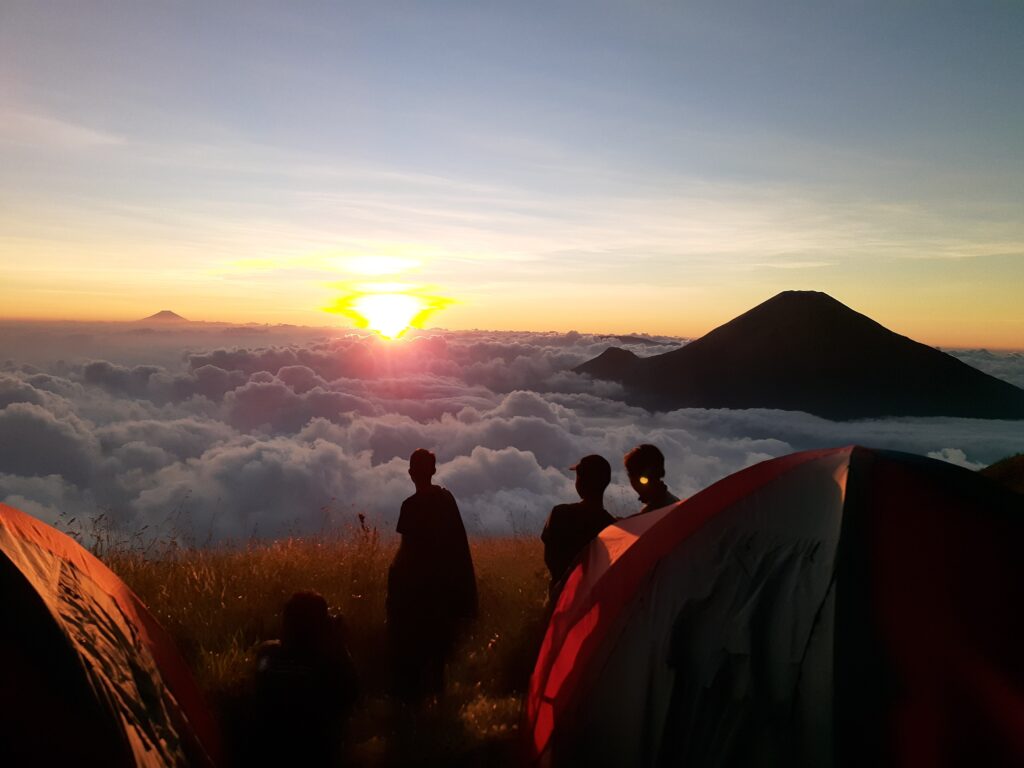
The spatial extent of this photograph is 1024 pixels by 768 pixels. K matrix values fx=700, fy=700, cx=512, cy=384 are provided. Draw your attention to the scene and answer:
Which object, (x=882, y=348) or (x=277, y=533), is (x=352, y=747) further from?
(x=882, y=348)

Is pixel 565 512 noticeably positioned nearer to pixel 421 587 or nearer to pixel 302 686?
pixel 421 587

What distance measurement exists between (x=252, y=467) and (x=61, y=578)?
466 feet

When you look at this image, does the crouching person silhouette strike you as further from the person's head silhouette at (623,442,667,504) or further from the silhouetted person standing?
the person's head silhouette at (623,442,667,504)

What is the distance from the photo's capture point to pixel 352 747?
5113mm

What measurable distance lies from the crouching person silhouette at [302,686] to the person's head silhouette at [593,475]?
2.20 m

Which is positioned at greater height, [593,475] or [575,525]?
[593,475]

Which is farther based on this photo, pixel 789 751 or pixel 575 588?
pixel 575 588

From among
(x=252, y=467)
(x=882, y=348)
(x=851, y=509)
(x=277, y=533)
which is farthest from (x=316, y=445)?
(x=851, y=509)

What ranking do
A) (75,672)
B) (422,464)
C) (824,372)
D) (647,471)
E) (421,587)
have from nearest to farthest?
1. (75,672)
2. (647,471)
3. (422,464)
4. (421,587)
5. (824,372)

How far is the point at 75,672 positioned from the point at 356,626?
13.2ft

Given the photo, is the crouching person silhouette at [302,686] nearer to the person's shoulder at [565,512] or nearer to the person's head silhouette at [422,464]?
the person's head silhouette at [422,464]

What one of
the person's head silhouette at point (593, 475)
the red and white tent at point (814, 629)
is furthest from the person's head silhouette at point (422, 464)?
the red and white tent at point (814, 629)

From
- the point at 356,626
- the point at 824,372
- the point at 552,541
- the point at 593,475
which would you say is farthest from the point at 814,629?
the point at 824,372

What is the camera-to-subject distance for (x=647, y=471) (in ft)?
18.1
